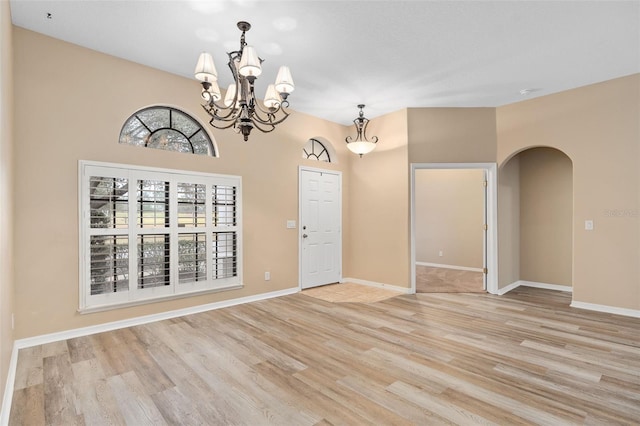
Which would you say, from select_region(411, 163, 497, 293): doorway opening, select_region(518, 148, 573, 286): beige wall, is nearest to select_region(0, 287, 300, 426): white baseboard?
select_region(411, 163, 497, 293): doorway opening

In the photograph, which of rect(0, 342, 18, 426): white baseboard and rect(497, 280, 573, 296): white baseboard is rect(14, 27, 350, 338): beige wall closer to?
rect(0, 342, 18, 426): white baseboard

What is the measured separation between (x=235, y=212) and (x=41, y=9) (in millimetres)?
2858

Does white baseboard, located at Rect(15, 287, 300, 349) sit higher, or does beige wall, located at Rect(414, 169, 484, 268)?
beige wall, located at Rect(414, 169, 484, 268)

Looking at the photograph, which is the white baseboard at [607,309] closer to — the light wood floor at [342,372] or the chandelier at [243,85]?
the light wood floor at [342,372]

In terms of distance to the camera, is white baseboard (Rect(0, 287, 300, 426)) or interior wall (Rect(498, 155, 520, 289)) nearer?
white baseboard (Rect(0, 287, 300, 426))

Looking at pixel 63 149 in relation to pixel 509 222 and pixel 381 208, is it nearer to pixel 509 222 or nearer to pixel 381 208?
pixel 381 208

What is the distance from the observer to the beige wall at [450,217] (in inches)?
288

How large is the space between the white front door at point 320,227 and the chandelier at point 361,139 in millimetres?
754

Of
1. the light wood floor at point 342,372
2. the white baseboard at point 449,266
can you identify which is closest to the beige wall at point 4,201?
the light wood floor at point 342,372

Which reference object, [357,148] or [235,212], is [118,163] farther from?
[357,148]

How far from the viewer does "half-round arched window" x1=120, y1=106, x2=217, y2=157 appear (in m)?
3.95

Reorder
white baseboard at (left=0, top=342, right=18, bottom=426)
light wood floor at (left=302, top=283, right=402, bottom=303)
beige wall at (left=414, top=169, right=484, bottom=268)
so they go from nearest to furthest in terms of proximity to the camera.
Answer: white baseboard at (left=0, top=342, right=18, bottom=426)
light wood floor at (left=302, top=283, right=402, bottom=303)
beige wall at (left=414, top=169, right=484, bottom=268)

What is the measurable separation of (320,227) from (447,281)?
9.00 feet

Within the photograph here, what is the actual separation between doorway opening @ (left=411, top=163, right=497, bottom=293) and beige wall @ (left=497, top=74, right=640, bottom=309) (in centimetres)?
167
